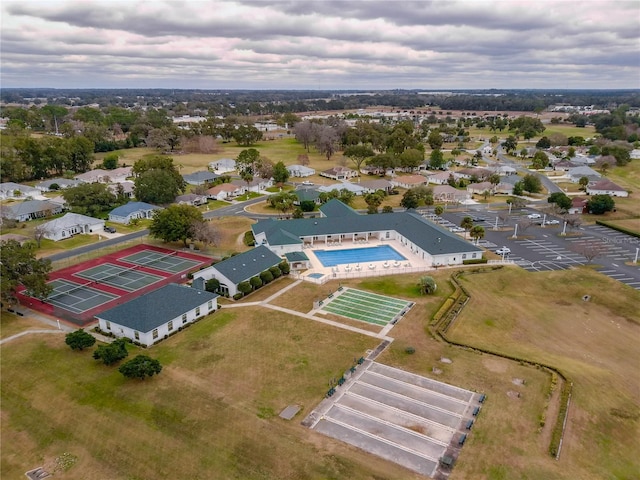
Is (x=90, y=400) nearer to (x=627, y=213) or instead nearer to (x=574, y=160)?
(x=627, y=213)

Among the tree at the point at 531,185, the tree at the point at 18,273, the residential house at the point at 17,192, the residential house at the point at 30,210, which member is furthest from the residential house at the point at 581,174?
the residential house at the point at 17,192

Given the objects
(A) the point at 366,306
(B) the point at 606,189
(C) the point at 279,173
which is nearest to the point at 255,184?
(C) the point at 279,173

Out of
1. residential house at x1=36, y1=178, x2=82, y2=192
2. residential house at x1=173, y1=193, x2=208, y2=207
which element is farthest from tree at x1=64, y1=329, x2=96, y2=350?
residential house at x1=36, y1=178, x2=82, y2=192

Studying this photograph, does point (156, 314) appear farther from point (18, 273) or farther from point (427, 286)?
point (427, 286)

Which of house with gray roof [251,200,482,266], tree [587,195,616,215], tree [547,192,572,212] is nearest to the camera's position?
house with gray roof [251,200,482,266]

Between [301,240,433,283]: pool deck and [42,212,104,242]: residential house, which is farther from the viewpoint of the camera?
[42,212,104,242]: residential house

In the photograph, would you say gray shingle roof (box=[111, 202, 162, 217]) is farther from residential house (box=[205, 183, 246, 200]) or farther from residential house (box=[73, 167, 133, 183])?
residential house (box=[73, 167, 133, 183])

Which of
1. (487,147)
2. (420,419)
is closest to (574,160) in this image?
(487,147)
